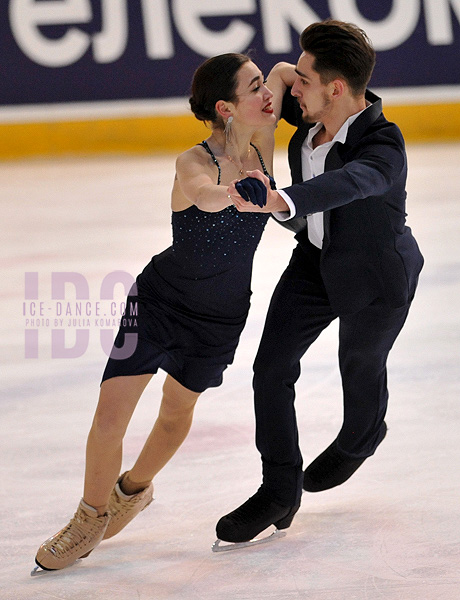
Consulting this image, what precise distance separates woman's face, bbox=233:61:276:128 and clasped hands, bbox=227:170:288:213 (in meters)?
0.36

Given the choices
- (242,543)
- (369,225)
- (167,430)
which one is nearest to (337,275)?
(369,225)

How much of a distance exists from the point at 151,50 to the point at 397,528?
21.2ft

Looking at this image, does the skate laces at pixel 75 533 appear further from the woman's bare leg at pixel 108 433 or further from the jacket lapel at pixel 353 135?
the jacket lapel at pixel 353 135

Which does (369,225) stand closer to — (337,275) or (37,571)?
(337,275)

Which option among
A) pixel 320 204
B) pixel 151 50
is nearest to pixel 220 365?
pixel 320 204

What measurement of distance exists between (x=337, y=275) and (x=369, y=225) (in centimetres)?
14

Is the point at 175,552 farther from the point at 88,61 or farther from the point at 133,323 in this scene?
the point at 88,61

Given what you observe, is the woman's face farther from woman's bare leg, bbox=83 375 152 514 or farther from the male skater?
woman's bare leg, bbox=83 375 152 514

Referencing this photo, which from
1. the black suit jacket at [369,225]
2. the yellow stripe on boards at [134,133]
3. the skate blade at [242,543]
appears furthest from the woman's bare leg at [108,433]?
the yellow stripe on boards at [134,133]

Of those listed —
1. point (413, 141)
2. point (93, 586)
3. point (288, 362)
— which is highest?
point (288, 362)

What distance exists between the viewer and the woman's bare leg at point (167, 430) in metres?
2.35

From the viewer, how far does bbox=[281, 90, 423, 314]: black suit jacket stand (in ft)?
6.86

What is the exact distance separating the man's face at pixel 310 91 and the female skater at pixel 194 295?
7 cm

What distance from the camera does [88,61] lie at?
26.8 feet
